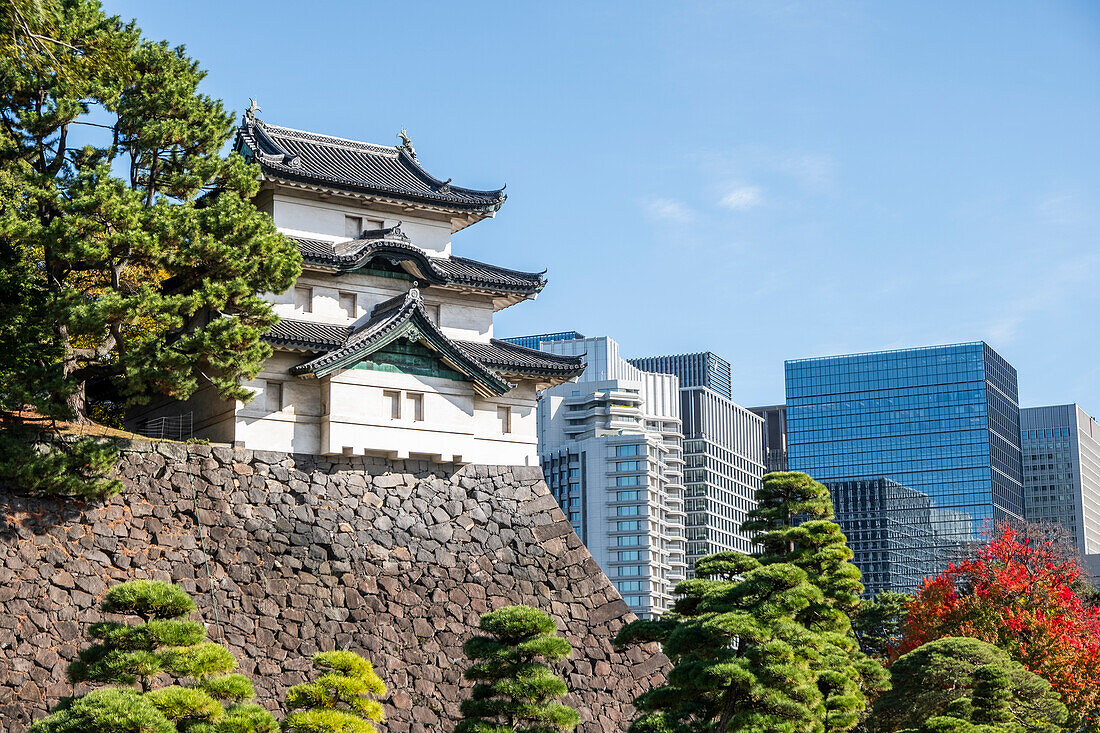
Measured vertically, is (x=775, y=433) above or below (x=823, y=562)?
above

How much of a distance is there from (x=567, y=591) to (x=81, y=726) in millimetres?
12915

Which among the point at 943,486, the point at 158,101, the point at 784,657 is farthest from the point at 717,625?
the point at 943,486

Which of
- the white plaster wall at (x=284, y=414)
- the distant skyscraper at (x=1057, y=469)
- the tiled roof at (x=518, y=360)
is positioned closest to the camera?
the white plaster wall at (x=284, y=414)

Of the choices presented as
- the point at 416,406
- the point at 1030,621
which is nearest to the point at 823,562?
the point at 1030,621

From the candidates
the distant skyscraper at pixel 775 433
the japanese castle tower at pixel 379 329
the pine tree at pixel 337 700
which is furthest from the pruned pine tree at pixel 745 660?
the distant skyscraper at pixel 775 433

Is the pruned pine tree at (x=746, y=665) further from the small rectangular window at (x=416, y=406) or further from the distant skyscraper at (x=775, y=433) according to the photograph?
the distant skyscraper at (x=775, y=433)

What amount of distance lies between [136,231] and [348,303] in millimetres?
6623

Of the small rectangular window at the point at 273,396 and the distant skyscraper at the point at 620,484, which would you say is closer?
the small rectangular window at the point at 273,396

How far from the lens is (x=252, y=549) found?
80.7ft

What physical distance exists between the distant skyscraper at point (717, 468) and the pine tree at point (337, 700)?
94.5 meters

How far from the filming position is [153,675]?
18.2 meters

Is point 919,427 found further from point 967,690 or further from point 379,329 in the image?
point 379,329

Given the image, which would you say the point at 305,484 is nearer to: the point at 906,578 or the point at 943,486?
the point at 906,578

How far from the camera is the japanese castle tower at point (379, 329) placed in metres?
26.6
